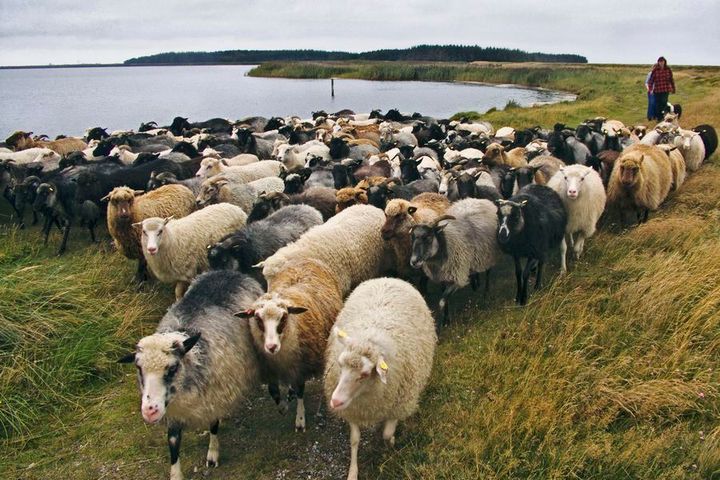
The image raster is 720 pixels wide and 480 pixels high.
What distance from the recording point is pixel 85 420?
5.32m

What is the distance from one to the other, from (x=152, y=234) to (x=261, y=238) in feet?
4.57

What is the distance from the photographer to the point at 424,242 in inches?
257

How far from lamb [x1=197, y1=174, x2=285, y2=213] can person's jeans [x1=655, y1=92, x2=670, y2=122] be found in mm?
15156

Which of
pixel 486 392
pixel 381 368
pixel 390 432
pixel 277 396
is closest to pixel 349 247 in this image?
pixel 277 396

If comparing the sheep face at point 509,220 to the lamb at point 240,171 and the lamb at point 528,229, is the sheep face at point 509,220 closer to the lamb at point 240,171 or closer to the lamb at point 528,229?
the lamb at point 528,229

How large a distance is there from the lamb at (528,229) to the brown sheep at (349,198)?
7.89 ft

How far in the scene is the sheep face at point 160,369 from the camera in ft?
13.0

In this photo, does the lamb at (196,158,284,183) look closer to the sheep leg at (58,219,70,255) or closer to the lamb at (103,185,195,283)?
the lamb at (103,185,195,283)

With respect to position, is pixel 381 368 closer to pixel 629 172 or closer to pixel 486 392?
pixel 486 392

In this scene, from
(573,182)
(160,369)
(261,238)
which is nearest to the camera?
(160,369)

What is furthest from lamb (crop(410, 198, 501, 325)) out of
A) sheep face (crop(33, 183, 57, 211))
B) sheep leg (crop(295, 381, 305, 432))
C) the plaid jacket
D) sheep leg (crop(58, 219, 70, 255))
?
the plaid jacket

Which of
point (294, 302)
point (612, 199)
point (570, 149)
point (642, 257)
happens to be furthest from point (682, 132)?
point (294, 302)

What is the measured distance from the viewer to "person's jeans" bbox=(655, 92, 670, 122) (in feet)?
60.5

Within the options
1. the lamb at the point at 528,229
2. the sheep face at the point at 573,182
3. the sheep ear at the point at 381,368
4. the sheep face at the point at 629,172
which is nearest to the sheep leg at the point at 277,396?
the sheep ear at the point at 381,368
